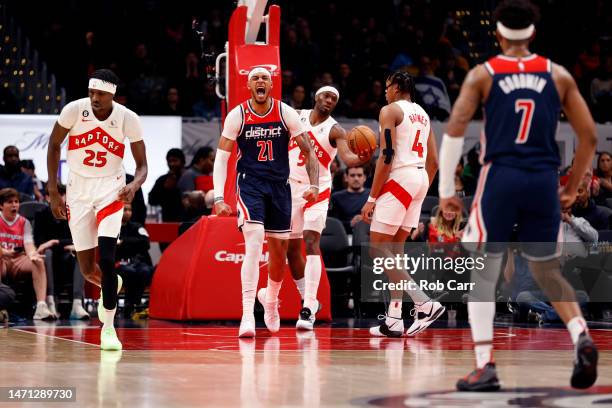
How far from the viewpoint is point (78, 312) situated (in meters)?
13.5

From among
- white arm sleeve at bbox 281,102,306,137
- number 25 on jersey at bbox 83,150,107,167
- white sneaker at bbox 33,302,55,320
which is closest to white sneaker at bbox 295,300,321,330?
white arm sleeve at bbox 281,102,306,137

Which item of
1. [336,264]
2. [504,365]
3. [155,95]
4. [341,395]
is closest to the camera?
[341,395]

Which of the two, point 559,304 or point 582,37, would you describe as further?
point 582,37

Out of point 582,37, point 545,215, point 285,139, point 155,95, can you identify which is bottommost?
point 545,215

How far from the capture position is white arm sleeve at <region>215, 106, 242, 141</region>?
10.1 m

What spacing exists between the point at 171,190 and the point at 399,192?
5637mm

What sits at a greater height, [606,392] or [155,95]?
[155,95]

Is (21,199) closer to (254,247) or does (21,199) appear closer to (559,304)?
(254,247)

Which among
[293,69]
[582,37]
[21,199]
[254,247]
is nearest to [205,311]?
[254,247]

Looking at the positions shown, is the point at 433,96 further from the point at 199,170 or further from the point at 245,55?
the point at 245,55

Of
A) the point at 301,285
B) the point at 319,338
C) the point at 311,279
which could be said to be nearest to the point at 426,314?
the point at 319,338

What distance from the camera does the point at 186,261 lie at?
40.4 ft

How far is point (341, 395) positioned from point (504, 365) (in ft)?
6.75

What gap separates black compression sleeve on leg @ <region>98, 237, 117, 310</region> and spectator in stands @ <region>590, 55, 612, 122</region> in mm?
12572
